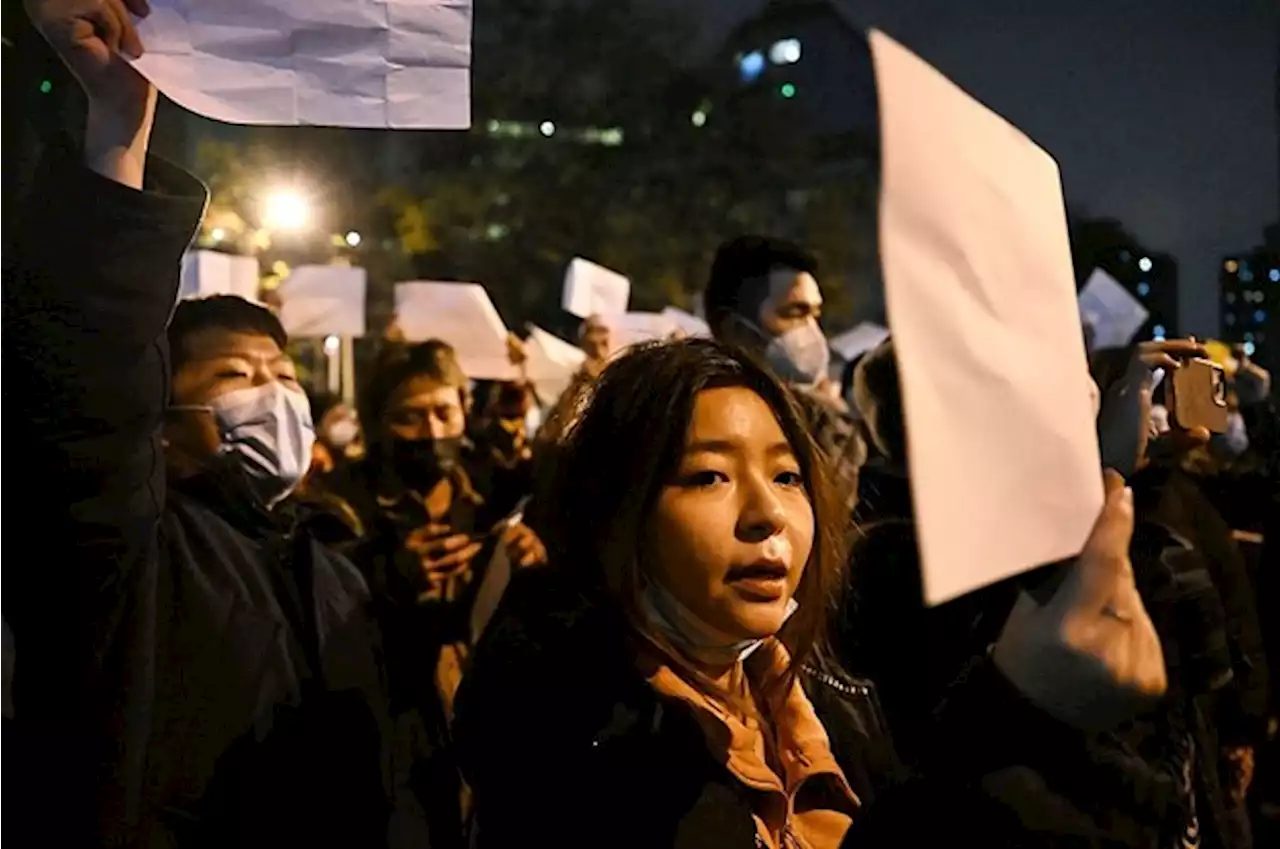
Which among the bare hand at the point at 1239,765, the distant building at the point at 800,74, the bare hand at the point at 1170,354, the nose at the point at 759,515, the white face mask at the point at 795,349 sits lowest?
the bare hand at the point at 1239,765

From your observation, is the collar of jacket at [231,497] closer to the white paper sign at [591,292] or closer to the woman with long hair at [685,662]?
the woman with long hair at [685,662]

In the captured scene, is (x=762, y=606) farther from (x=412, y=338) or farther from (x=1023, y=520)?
(x=412, y=338)

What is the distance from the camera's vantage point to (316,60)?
60.3 inches

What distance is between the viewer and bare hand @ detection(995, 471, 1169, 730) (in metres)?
1.18

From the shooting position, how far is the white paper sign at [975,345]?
46.3 inches

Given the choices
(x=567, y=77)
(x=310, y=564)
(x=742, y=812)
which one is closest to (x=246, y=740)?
(x=310, y=564)

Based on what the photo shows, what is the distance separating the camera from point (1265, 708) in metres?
4.13

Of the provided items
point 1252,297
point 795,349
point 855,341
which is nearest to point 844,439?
point 795,349

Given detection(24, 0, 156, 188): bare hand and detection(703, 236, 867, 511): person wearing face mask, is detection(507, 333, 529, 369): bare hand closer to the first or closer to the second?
detection(703, 236, 867, 511): person wearing face mask

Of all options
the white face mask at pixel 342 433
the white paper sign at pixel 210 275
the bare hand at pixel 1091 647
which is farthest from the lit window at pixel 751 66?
the bare hand at pixel 1091 647

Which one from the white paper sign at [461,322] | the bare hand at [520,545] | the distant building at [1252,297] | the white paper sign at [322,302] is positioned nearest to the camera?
the bare hand at [520,545]

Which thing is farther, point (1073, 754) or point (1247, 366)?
point (1247, 366)

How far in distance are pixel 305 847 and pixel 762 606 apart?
732 millimetres

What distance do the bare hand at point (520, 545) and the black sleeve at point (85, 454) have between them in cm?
153
